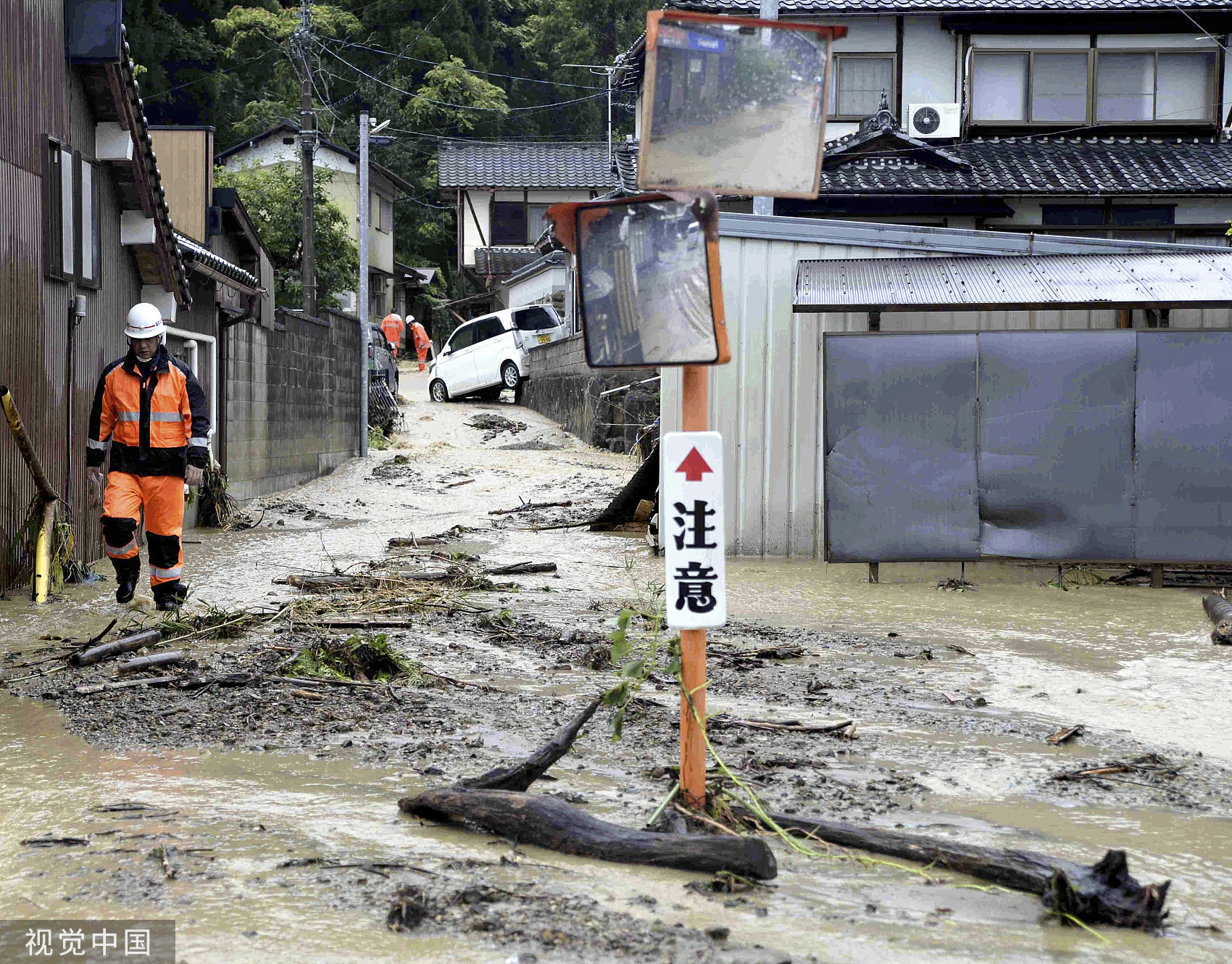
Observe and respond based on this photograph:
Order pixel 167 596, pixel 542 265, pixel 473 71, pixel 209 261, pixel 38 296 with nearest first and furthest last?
1. pixel 167 596
2. pixel 38 296
3. pixel 209 261
4. pixel 542 265
5. pixel 473 71

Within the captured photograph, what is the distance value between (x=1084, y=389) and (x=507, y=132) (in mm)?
35129

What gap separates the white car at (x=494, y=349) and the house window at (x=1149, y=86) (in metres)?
13.0

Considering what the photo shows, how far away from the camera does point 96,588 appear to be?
962 cm

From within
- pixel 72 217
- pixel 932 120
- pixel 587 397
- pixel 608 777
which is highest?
pixel 932 120

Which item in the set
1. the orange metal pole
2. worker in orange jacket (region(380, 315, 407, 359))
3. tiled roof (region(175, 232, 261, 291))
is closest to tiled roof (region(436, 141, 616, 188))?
worker in orange jacket (region(380, 315, 407, 359))

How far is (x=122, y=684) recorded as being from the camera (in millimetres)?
5992

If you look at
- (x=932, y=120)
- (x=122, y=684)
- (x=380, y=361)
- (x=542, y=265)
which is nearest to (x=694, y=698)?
(x=122, y=684)

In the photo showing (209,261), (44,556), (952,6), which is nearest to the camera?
(44,556)

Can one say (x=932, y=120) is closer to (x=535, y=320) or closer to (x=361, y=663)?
(x=535, y=320)

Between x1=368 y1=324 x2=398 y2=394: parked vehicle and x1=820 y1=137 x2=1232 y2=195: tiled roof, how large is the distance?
9694mm

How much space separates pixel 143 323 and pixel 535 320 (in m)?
21.8

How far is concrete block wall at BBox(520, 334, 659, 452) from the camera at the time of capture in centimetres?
2169

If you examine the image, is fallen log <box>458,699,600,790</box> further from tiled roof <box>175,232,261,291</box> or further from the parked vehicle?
the parked vehicle

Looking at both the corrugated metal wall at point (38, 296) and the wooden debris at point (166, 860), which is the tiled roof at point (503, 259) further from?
the wooden debris at point (166, 860)
